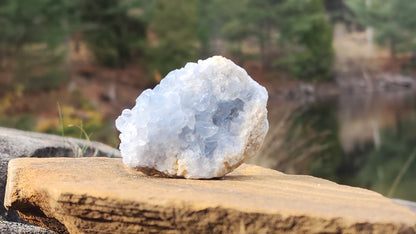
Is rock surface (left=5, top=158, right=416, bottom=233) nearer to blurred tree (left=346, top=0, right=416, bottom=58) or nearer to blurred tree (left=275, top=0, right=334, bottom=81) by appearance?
blurred tree (left=275, top=0, right=334, bottom=81)

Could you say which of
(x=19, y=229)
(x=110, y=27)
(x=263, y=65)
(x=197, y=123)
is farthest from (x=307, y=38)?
(x=19, y=229)

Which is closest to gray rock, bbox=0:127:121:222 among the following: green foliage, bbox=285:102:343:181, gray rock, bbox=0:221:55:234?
gray rock, bbox=0:221:55:234

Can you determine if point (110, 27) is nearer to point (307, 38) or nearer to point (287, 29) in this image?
point (287, 29)

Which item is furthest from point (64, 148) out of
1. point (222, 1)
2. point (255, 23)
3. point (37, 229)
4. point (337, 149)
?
point (255, 23)

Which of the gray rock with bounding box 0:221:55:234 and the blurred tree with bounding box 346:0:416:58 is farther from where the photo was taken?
A: the blurred tree with bounding box 346:0:416:58

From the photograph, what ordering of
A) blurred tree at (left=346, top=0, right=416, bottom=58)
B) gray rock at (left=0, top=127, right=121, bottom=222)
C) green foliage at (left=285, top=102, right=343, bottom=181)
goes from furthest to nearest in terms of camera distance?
blurred tree at (left=346, top=0, right=416, bottom=58) → green foliage at (left=285, top=102, right=343, bottom=181) → gray rock at (left=0, top=127, right=121, bottom=222)

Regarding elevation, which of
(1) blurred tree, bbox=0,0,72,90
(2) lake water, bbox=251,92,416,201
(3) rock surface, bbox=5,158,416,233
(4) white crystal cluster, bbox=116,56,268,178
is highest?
(1) blurred tree, bbox=0,0,72,90

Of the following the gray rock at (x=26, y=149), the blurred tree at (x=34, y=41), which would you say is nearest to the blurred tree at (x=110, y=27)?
the blurred tree at (x=34, y=41)
